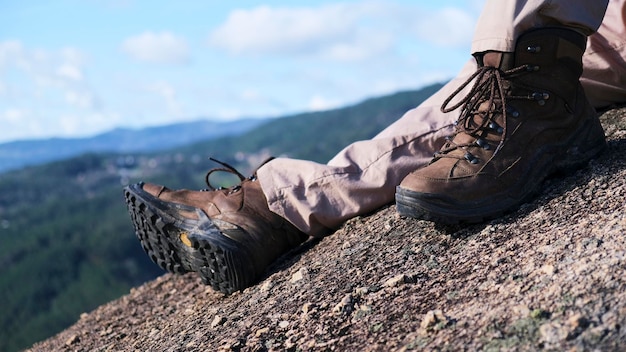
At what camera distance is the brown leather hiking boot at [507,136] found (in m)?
3.03

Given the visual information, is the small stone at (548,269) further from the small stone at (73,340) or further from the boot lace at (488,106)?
the small stone at (73,340)

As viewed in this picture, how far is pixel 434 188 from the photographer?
298cm

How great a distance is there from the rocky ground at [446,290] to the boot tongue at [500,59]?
0.64 meters

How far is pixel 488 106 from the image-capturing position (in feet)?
10.3

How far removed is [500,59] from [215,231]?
1.66 meters

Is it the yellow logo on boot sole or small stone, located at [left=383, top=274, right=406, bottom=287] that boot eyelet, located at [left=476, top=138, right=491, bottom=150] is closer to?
small stone, located at [left=383, top=274, right=406, bottom=287]

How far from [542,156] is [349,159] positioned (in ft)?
3.35

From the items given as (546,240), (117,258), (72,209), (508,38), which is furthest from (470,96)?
(72,209)

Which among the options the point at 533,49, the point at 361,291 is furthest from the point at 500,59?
the point at 361,291

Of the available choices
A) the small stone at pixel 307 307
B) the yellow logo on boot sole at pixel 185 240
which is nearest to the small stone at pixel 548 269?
the small stone at pixel 307 307

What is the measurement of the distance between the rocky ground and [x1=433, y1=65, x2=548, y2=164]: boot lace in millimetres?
374

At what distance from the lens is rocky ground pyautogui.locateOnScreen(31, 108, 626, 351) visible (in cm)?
229

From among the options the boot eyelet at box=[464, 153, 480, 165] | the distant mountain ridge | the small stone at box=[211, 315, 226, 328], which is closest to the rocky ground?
the small stone at box=[211, 315, 226, 328]

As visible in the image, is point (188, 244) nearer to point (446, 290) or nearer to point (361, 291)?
point (361, 291)
